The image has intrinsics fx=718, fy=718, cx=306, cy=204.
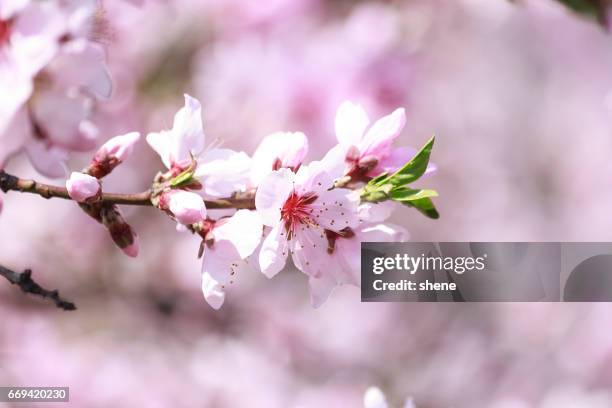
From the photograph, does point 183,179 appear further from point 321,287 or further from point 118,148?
point 321,287

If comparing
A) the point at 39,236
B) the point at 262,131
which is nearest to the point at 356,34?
the point at 262,131

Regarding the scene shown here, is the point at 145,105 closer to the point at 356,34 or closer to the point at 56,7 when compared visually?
the point at 356,34

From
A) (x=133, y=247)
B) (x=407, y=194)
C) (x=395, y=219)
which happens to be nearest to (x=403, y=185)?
(x=407, y=194)

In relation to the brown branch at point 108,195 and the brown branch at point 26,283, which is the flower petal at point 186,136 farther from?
the brown branch at point 26,283

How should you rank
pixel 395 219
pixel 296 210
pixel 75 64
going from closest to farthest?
1. pixel 75 64
2. pixel 296 210
3. pixel 395 219

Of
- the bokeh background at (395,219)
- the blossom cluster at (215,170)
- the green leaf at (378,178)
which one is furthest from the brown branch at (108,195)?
the bokeh background at (395,219)

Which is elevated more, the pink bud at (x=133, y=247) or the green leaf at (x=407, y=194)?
the green leaf at (x=407, y=194)
